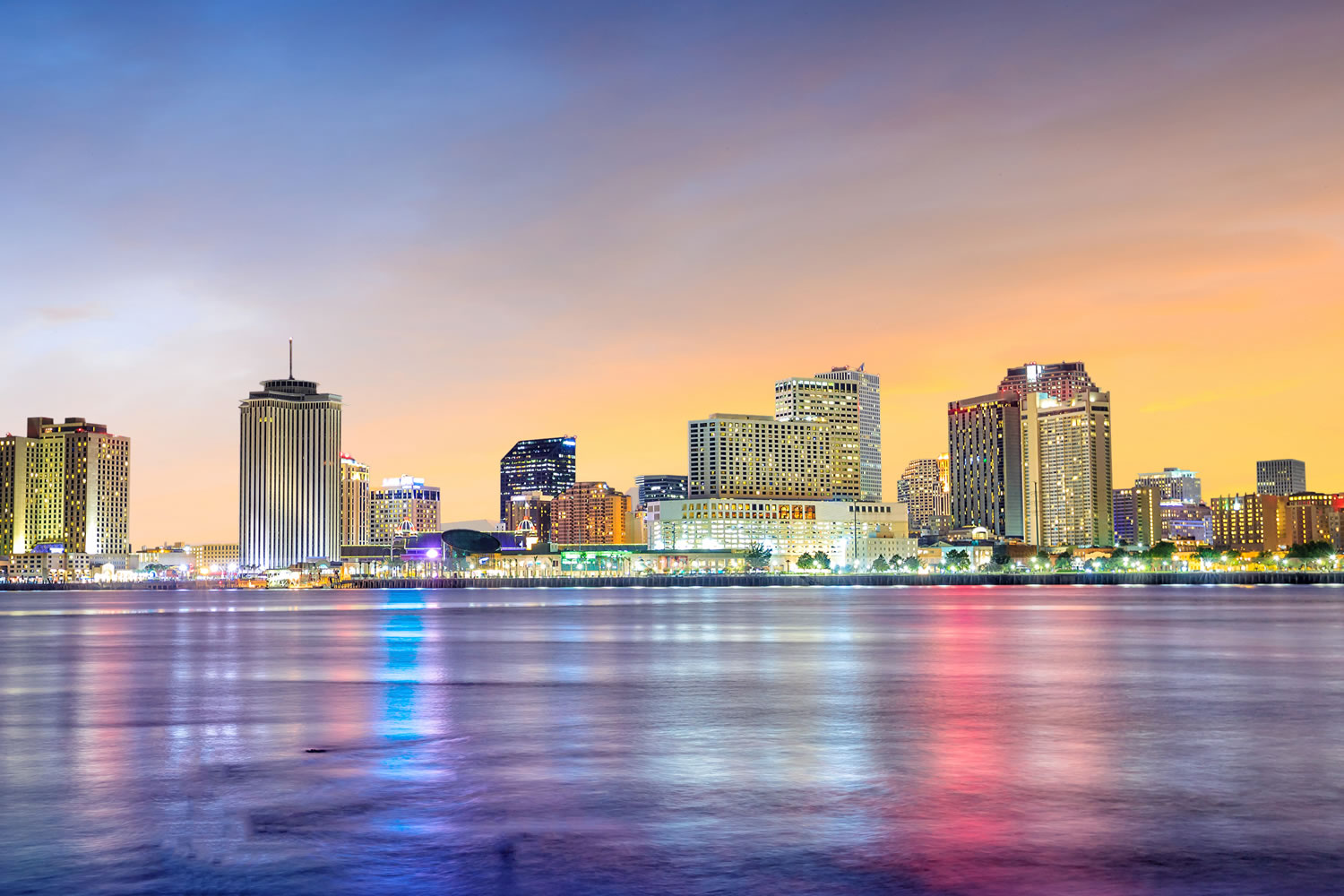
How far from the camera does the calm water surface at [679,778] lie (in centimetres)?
1581

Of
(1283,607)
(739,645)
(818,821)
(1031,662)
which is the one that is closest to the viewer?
(818,821)

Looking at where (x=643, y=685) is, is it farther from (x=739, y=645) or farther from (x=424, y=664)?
(x=739, y=645)

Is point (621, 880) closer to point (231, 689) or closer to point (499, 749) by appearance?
point (499, 749)

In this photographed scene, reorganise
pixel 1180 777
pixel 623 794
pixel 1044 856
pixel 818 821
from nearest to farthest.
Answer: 1. pixel 1044 856
2. pixel 818 821
3. pixel 623 794
4. pixel 1180 777

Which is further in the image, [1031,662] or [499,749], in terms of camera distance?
[1031,662]

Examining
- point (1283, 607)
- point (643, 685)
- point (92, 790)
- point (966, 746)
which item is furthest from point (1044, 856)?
point (1283, 607)

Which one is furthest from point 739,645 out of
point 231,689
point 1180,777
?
point 1180,777

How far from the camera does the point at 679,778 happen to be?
74.8ft

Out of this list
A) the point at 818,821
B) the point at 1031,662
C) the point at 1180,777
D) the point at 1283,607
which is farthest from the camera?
the point at 1283,607

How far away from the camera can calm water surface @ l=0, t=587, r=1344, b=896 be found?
1581 cm

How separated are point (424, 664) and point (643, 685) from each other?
13.9 m

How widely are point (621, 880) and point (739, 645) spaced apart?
51.6 metres

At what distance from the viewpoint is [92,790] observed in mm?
21906

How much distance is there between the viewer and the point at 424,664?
5294cm
